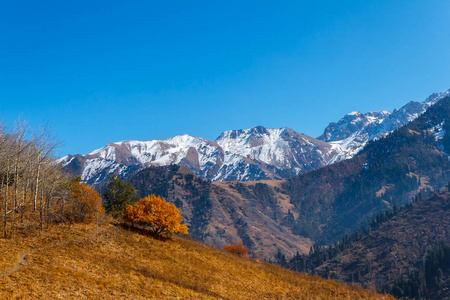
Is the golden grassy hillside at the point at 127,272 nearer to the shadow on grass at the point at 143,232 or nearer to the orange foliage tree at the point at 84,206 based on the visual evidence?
the shadow on grass at the point at 143,232

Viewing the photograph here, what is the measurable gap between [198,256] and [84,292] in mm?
24603

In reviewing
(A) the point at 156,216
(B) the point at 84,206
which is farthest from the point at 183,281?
(B) the point at 84,206

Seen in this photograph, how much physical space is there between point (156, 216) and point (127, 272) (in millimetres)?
18453

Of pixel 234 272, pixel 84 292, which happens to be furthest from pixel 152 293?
pixel 234 272

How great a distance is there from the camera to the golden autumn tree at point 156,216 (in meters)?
51.9

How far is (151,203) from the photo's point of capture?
178ft

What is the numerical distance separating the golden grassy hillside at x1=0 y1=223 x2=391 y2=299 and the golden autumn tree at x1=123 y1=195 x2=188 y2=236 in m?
2.47

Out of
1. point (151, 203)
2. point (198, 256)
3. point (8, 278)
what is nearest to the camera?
point (8, 278)

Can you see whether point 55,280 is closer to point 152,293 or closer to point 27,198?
point 152,293

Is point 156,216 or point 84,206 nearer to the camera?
point 84,206

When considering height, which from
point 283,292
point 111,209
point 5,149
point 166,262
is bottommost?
point 283,292

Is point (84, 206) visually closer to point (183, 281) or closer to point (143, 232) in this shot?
point (143, 232)

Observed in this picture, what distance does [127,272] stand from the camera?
33.6m

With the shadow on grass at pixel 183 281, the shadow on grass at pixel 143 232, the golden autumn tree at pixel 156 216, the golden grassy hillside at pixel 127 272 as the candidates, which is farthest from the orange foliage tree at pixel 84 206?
the shadow on grass at pixel 183 281
